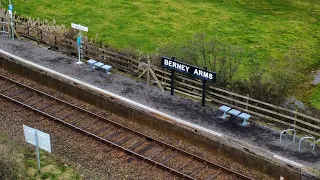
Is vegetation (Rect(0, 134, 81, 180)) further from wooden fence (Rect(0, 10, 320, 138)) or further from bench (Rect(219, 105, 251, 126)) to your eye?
wooden fence (Rect(0, 10, 320, 138))

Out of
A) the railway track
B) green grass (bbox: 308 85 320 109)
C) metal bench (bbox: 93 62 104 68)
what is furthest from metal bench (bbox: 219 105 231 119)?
metal bench (bbox: 93 62 104 68)

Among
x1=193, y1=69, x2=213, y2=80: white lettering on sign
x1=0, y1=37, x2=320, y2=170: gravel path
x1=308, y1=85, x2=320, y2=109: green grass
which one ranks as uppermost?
x1=193, y1=69, x2=213, y2=80: white lettering on sign

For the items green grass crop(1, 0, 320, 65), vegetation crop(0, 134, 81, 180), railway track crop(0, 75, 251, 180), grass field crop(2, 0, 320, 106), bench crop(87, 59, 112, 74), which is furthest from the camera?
green grass crop(1, 0, 320, 65)

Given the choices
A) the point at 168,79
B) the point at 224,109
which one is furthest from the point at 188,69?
the point at 224,109

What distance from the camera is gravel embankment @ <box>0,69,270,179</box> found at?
18.8m

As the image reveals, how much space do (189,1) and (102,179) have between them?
2075 centimetres

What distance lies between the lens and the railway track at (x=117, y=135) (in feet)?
62.2

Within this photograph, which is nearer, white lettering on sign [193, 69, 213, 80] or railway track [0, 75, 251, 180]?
railway track [0, 75, 251, 180]

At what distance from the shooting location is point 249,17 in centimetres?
3441

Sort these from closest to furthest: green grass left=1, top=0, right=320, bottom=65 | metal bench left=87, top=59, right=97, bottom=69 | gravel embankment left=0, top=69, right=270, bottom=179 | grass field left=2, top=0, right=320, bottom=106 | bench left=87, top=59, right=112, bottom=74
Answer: gravel embankment left=0, top=69, right=270, bottom=179
bench left=87, top=59, right=112, bottom=74
metal bench left=87, top=59, right=97, bottom=69
grass field left=2, top=0, right=320, bottom=106
green grass left=1, top=0, right=320, bottom=65

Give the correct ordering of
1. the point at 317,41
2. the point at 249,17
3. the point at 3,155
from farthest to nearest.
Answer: the point at 249,17 → the point at 317,41 → the point at 3,155

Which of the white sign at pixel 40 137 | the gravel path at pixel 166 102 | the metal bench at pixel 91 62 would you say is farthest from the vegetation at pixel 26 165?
the metal bench at pixel 91 62

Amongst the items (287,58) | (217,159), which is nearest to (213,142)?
(217,159)

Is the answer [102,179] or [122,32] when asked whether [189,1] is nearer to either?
[122,32]
